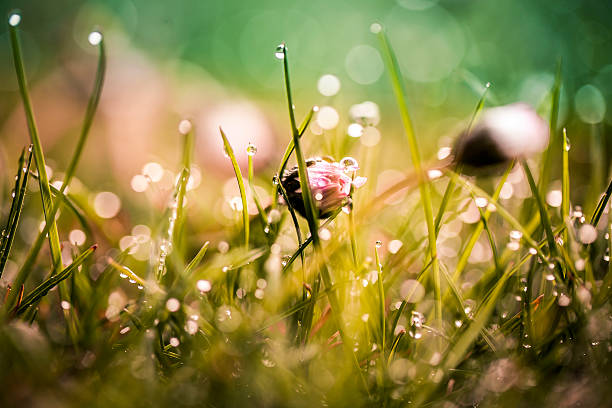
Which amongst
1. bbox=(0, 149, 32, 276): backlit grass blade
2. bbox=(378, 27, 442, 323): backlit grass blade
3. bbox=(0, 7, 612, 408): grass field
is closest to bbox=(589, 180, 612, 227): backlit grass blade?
bbox=(0, 7, 612, 408): grass field

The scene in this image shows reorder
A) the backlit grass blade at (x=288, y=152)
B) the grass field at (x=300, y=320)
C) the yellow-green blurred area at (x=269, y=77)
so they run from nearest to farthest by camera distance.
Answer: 1. the grass field at (x=300, y=320)
2. the backlit grass blade at (x=288, y=152)
3. the yellow-green blurred area at (x=269, y=77)

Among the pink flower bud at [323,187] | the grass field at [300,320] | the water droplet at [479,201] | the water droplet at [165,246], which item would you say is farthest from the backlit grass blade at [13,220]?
the water droplet at [479,201]

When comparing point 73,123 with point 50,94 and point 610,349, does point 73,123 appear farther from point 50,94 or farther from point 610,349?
point 610,349

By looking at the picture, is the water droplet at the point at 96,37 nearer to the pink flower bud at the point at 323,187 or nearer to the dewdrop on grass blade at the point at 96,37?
the dewdrop on grass blade at the point at 96,37

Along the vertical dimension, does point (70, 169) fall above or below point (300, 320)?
above

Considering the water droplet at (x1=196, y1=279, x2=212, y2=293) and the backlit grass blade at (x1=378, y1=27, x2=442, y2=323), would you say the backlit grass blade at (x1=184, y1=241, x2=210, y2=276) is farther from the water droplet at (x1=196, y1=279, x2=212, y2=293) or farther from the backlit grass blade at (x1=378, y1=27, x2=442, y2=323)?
the backlit grass blade at (x1=378, y1=27, x2=442, y2=323)

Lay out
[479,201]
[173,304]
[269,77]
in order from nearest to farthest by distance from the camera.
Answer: [173,304] < [479,201] < [269,77]

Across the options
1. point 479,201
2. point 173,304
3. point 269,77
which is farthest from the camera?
point 269,77

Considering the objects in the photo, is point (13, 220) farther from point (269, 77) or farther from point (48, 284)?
point (269, 77)

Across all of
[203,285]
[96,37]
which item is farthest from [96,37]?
[203,285]

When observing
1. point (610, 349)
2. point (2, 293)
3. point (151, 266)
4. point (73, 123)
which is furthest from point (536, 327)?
point (73, 123)
